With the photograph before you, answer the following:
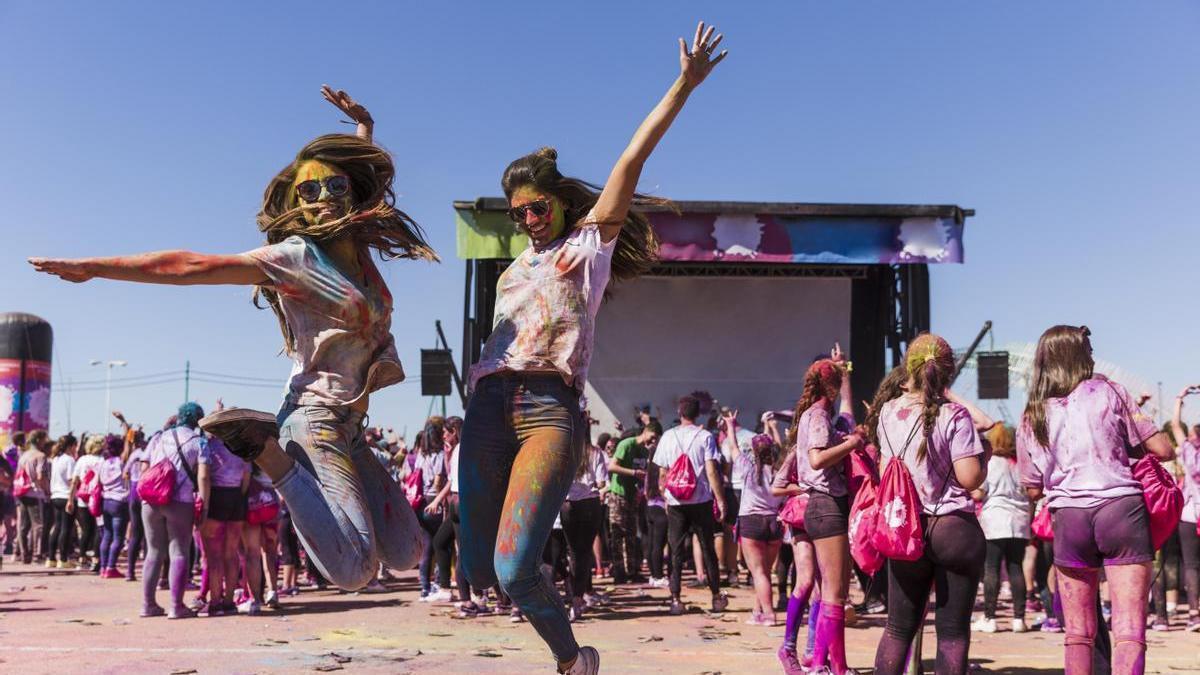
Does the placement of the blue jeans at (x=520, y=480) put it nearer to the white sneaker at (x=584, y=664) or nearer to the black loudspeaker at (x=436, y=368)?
the white sneaker at (x=584, y=664)

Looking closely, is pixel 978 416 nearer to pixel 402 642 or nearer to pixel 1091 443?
pixel 1091 443

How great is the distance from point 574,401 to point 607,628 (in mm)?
5830

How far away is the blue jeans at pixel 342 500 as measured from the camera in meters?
3.80

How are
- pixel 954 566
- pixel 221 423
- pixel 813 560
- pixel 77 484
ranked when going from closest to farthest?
pixel 221 423 → pixel 954 566 → pixel 813 560 → pixel 77 484

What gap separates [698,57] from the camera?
4152mm

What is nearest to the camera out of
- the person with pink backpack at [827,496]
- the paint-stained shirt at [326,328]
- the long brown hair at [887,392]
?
the paint-stained shirt at [326,328]

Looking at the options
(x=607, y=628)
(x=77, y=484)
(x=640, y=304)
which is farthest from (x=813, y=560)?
(x=640, y=304)

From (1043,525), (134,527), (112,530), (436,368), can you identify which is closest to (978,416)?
(1043,525)

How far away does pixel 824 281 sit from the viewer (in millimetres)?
23031

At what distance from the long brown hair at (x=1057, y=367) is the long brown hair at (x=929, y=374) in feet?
1.35

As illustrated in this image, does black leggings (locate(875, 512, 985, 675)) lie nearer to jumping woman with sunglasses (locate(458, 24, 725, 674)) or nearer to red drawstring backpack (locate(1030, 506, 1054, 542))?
jumping woman with sunglasses (locate(458, 24, 725, 674))

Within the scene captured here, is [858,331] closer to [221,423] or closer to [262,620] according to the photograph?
[262,620]

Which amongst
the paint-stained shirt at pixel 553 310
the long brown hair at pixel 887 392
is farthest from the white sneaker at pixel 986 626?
the paint-stained shirt at pixel 553 310

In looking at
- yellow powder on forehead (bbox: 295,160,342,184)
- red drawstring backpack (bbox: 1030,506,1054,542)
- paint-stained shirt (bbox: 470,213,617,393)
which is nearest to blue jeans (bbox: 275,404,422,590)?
paint-stained shirt (bbox: 470,213,617,393)
